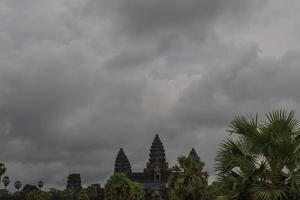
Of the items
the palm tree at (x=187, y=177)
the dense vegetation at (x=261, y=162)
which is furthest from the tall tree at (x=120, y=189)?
the dense vegetation at (x=261, y=162)

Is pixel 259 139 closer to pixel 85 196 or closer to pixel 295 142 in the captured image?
pixel 295 142

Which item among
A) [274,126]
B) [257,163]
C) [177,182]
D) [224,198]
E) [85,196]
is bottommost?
[224,198]

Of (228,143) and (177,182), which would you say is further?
(177,182)

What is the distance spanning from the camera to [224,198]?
712 inches

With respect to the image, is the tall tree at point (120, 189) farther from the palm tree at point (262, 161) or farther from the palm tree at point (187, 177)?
the palm tree at point (262, 161)

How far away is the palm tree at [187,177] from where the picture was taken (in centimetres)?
6088

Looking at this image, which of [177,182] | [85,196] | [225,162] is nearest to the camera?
[225,162]

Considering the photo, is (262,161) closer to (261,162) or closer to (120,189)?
(261,162)

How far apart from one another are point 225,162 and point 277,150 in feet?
6.16

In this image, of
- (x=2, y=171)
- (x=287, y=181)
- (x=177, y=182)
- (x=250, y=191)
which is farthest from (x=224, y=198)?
(x=2, y=171)

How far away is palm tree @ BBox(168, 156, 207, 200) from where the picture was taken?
6088 centimetres

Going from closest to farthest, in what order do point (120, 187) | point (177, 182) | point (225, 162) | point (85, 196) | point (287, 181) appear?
point (287, 181) < point (225, 162) < point (177, 182) < point (120, 187) < point (85, 196)

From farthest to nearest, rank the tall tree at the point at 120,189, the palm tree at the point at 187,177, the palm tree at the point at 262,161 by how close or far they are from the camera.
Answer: the tall tree at the point at 120,189
the palm tree at the point at 187,177
the palm tree at the point at 262,161

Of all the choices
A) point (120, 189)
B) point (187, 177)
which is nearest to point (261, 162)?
point (187, 177)
